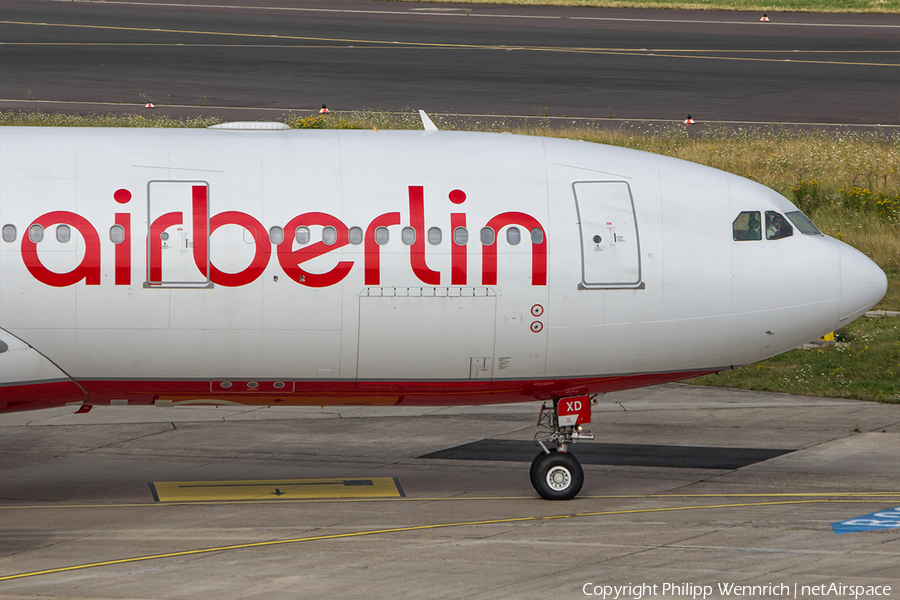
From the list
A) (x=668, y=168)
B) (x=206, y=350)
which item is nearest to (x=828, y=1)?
(x=668, y=168)

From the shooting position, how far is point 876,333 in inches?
1071

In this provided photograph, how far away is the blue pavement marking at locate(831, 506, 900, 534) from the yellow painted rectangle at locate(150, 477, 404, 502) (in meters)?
6.54

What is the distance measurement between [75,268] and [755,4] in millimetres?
58231

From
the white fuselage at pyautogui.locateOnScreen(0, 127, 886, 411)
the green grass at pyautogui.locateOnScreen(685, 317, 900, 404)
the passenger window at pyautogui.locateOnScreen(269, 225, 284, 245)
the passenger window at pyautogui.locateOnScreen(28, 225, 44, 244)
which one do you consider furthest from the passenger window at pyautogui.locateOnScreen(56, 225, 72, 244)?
the green grass at pyautogui.locateOnScreen(685, 317, 900, 404)

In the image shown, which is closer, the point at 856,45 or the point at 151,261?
the point at 151,261

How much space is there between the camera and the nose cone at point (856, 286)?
16.4 meters

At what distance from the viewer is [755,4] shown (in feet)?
215

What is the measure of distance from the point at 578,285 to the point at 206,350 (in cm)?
534

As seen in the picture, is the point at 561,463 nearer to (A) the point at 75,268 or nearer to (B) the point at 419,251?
(B) the point at 419,251

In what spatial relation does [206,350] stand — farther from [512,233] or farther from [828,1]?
[828,1]

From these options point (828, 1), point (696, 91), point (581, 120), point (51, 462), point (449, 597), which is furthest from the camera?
point (828, 1)

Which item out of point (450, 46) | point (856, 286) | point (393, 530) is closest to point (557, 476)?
point (393, 530)

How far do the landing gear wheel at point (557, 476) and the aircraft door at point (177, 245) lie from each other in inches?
226

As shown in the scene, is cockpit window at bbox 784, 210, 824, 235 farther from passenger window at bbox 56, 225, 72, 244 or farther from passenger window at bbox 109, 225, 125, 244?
passenger window at bbox 56, 225, 72, 244
